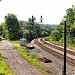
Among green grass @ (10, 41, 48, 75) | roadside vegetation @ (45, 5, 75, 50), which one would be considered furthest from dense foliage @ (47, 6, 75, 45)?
green grass @ (10, 41, 48, 75)

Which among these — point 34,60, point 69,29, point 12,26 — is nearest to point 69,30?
point 69,29

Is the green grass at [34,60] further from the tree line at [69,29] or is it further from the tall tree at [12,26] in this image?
the tall tree at [12,26]

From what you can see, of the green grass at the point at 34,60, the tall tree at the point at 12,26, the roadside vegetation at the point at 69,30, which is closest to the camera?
the green grass at the point at 34,60

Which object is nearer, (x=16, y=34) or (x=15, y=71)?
(x=15, y=71)

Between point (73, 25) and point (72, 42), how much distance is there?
4.85 m

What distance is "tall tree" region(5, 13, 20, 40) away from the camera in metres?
108

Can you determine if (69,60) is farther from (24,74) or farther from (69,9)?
(69,9)

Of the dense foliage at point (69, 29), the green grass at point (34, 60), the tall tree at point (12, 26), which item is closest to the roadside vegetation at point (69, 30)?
the dense foliage at point (69, 29)

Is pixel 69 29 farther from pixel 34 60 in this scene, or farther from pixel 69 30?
pixel 34 60

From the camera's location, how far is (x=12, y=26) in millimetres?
109188

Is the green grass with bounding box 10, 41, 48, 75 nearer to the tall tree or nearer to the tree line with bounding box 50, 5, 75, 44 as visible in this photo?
the tree line with bounding box 50, 5, 75, 44

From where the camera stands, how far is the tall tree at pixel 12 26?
353ft

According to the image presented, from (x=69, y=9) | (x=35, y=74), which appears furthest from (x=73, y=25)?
(x=35, y=74)

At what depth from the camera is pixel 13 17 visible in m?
110
